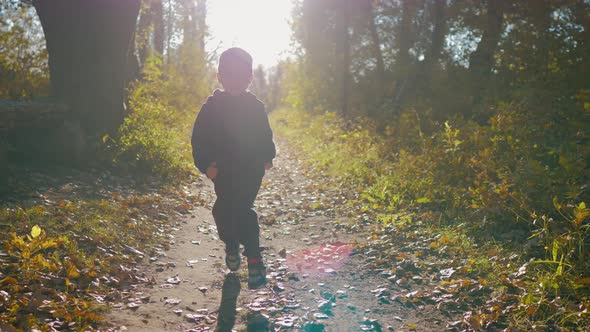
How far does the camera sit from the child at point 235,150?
4.11 metres

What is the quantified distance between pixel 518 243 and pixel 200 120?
3.90 metres

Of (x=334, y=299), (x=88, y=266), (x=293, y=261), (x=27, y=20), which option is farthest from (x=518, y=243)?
(x=27, y=20)

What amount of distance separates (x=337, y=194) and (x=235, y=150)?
4.62m

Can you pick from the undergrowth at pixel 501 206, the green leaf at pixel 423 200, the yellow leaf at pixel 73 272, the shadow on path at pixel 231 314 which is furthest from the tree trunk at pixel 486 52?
the yellow leaf at pixel 73 272

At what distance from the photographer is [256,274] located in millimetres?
4266

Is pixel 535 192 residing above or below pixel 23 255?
above

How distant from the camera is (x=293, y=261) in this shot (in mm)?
5141

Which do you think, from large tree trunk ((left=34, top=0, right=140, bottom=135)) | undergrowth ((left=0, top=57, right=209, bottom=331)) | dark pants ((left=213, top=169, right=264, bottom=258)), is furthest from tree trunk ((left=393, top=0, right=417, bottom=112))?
dark pants ((left=213, top=169, right=264, bottom=258))

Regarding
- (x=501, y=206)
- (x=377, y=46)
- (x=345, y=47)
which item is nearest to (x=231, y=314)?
(x=501, y=206)

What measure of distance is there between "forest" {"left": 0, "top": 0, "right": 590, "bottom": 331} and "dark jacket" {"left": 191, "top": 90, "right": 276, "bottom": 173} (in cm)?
140

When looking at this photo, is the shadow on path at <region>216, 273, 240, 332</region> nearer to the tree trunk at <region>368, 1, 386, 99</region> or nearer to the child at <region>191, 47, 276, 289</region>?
the child at <region>191, 47, 276, 289</region>

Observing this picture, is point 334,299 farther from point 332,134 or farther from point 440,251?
point 332,134

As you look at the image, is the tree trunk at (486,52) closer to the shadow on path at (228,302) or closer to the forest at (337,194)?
the forest at (337,194)

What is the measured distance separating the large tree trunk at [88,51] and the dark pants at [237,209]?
535 cm
